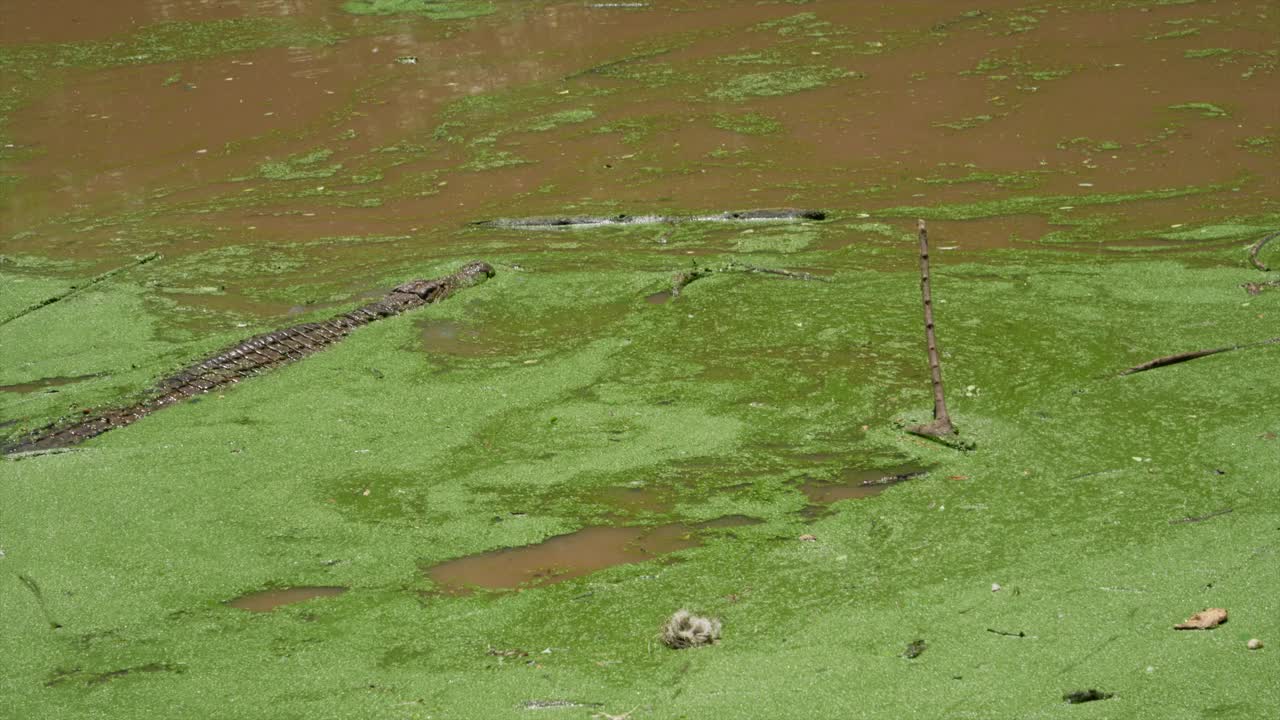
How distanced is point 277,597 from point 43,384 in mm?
2525

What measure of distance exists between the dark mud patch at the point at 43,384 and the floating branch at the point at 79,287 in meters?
0.93

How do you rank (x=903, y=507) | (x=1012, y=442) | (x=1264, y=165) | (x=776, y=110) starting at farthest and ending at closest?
1. (x=776, y=110)
2. (x=1264, y=165)
3. (x=1012, y=442)
4. (x=903, y=507)

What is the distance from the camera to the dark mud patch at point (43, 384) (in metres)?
5.60

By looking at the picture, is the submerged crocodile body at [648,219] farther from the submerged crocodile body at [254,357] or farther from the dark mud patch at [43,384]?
the dark mud patch at [43,384]

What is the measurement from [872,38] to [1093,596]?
27.8 feet

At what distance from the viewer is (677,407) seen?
189 inches

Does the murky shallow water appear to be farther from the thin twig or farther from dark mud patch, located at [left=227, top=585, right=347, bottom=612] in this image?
the thin twig

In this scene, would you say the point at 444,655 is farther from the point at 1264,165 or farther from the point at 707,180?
the point at 1264,165

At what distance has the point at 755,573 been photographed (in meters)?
3.60

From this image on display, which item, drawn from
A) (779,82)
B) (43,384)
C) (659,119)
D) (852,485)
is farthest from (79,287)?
(779,82)

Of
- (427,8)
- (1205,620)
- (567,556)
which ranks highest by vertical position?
(427,8)

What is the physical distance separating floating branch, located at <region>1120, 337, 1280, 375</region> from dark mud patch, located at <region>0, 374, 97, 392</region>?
14.7 ft

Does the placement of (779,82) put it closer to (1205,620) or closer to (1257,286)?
(1257,286)

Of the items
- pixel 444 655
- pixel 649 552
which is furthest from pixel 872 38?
pixel 444 655
